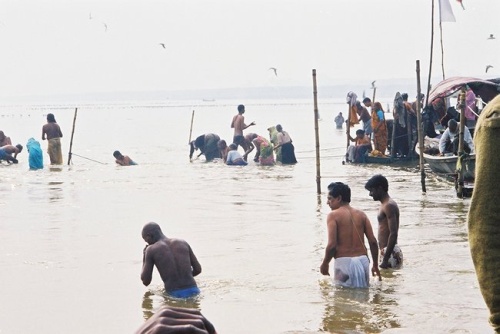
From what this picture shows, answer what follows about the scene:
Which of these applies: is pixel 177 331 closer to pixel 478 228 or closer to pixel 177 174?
pixel 478 228

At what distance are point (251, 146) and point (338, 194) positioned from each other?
16.5 metres

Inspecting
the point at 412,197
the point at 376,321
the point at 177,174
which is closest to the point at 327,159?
the point at 177,174

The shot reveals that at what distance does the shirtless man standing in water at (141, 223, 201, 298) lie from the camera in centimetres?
776

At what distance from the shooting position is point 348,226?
7656mm

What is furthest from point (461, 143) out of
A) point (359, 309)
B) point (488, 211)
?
point (488, 211)

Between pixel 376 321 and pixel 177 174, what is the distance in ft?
50.5

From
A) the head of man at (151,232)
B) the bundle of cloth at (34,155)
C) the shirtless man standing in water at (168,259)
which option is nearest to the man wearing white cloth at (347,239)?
the shirtless man standing in water at (168,259)

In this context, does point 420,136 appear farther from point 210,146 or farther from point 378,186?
point 210,146

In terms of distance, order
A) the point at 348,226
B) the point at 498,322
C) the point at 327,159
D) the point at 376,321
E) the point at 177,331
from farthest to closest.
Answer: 1. the point at 327,159
2. the point at 348,226
3. the point at 376,321
4. the point at 498,322
5. the point at 177,331

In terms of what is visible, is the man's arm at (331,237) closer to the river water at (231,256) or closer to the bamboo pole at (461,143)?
the river water at (231,256)

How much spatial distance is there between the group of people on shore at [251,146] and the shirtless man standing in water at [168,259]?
584 inches

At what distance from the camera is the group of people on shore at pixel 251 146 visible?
22812 millimetres

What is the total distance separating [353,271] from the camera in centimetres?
787

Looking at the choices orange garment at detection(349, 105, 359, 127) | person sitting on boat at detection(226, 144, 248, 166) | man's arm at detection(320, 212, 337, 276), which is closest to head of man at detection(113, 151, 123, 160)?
person sitting on boat at detection(226, 144, 248, 166)
